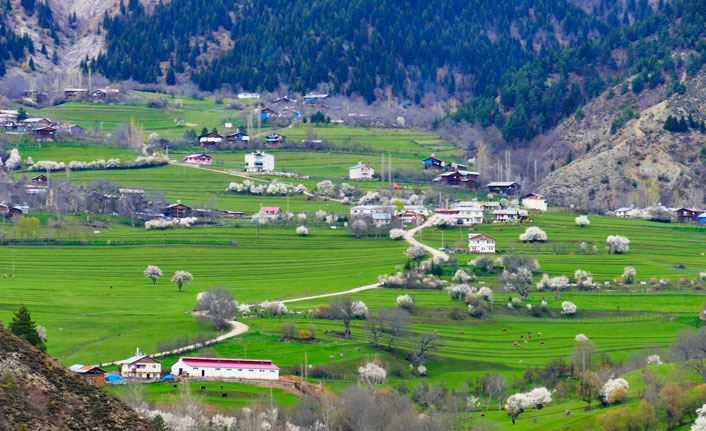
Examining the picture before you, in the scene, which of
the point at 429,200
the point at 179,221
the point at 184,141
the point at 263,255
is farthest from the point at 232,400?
the point at 184,141

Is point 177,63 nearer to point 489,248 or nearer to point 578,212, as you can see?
point 578,212

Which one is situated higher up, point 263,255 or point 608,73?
point 608,73

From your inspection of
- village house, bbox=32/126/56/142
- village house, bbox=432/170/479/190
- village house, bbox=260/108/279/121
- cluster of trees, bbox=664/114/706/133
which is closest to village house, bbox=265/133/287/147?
village house, bbox=260/108/279/121

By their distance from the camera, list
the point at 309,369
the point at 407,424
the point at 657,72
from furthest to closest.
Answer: the point at 657,72 < the point at 309,369 < the point at 407,424

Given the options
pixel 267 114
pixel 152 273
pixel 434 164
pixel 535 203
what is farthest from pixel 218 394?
pixel 267 114

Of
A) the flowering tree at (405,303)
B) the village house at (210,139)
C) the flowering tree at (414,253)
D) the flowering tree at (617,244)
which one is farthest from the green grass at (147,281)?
the village house at (210,139)

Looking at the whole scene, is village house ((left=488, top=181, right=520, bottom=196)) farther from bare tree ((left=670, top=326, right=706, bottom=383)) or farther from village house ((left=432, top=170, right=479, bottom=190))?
bare tree ((left=670, top=326, right=706, bottom=383))
